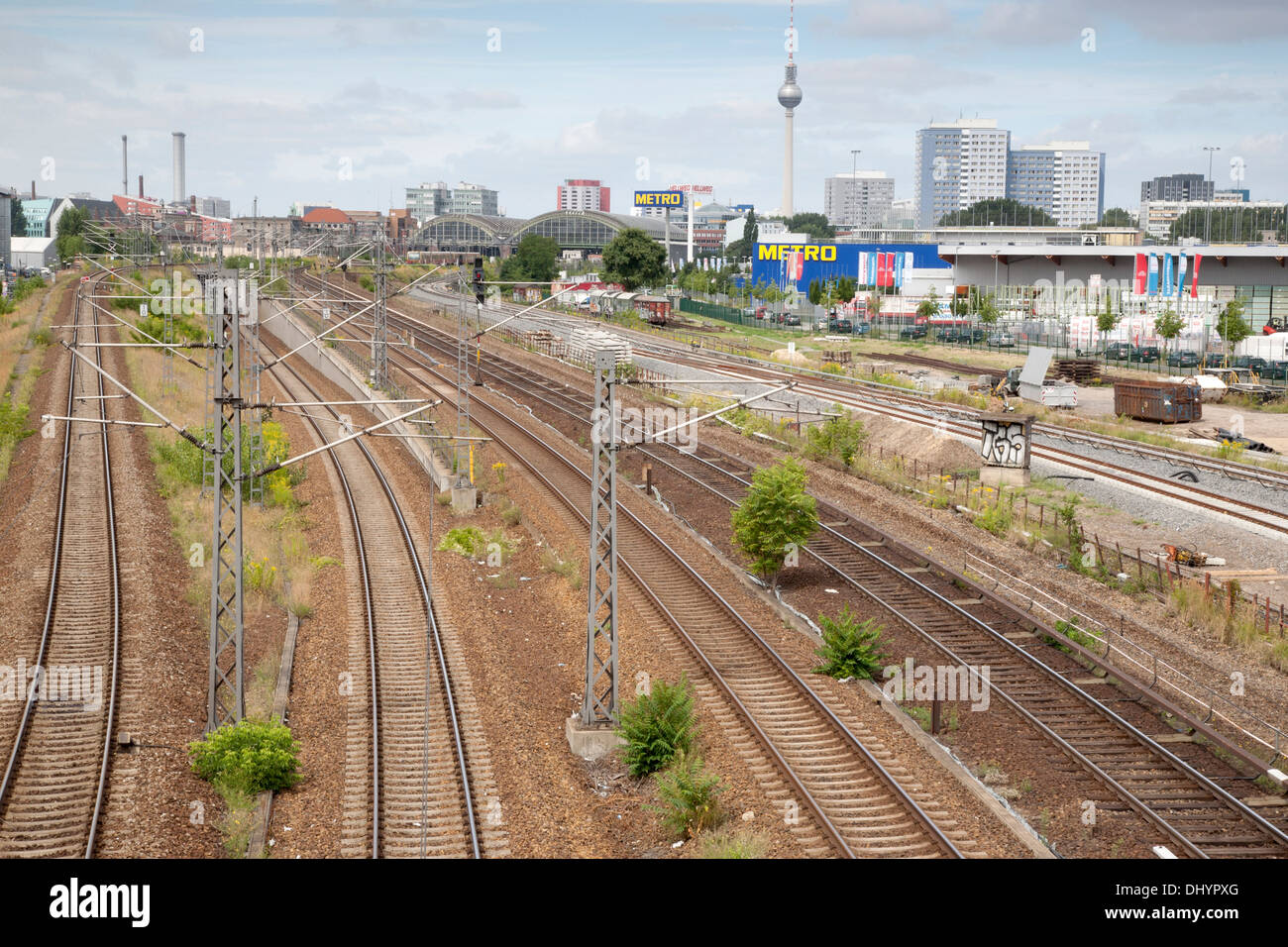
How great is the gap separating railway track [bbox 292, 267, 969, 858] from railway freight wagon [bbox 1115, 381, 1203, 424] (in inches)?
920

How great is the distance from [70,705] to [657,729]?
9.01 metres

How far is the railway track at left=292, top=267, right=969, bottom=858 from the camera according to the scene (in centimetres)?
1392

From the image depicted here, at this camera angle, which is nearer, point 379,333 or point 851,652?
point 851,652

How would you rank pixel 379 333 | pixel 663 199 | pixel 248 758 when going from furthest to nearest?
pixel 663 199 < pixel 379 333 < pixel 248 758

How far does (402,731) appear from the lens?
17.6m

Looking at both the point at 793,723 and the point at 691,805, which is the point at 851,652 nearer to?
the point at 793,723

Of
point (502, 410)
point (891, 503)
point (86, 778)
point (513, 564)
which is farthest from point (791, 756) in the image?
point (502, 410)

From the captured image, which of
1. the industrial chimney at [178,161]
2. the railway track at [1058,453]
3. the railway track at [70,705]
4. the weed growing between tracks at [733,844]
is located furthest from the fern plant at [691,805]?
the industrial chimney at [178,161]

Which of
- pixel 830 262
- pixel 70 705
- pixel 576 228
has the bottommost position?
pixel 70 705

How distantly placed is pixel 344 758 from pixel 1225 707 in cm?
1270

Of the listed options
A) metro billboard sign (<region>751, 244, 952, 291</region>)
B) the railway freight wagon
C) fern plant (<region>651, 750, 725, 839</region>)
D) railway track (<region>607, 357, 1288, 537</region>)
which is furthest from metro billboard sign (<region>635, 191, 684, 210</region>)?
fern plant (<region>651, 750, 725, 839</region>)

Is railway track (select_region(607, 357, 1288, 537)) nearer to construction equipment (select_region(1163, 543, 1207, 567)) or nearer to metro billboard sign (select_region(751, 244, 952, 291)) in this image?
construction equipment (select_region(1163, 543, 1207, 567))

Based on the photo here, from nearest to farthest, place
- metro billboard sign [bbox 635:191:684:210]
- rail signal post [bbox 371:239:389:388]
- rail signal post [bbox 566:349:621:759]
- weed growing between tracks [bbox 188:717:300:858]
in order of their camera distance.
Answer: weed growing between tracks [bbox 188:717:300:858]
rail signal post [bbox 566:349:621:759]
rail signal post [bbox 371:239:389:388]
metro billboard sign [bbox 635:191:684:210]

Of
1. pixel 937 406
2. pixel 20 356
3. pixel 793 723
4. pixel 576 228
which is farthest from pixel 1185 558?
pixel 576 228
